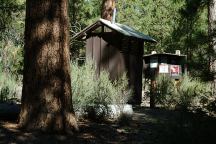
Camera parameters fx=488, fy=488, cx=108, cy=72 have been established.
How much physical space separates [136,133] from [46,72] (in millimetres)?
2178

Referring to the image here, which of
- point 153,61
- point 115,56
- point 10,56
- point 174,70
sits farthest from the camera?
point 10,56

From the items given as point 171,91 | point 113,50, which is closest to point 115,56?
point 113,50

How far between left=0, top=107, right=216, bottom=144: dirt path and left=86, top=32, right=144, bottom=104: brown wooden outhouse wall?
4.48 metres

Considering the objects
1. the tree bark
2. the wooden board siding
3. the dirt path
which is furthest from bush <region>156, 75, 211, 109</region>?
the tree bark

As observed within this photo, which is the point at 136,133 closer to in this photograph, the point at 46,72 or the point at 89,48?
the point at 46,72

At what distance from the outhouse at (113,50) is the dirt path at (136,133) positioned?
4.51 m

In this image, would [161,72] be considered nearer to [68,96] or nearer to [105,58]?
[105,58]

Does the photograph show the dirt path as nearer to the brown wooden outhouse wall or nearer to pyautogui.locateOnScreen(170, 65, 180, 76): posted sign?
the brown wooden outhouse wall

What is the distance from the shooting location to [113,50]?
604 inches

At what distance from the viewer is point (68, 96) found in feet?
24.8

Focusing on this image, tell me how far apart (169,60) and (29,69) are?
14.7m

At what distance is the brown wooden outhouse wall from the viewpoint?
1529cm

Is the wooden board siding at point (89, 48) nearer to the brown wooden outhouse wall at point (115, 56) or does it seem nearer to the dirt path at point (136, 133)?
the brown wooden outhouse wall at point (115, 56)

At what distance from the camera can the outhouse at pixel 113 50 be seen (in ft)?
50.1
